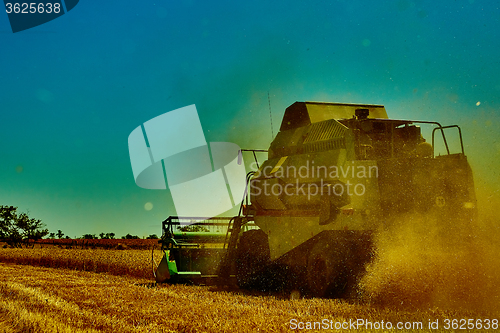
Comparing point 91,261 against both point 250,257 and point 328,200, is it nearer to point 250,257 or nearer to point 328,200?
point 250,257

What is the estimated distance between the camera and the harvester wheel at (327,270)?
23.3 feet

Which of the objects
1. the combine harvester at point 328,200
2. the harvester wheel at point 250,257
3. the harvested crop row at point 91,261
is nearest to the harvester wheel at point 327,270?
the combine harvester at point 328,200

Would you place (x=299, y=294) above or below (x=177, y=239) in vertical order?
below

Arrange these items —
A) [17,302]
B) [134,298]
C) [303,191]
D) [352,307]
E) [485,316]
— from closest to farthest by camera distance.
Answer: [485,316], [352,307], [17,302], [134,298], [303,191]

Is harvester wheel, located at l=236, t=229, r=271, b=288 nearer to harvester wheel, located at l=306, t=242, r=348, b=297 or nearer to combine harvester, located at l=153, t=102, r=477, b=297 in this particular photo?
combine harvester, located at l=153, t=102, r=477, b=297

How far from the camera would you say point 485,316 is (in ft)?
17.0

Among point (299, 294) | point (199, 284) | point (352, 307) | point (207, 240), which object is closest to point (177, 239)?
point (207, 240)

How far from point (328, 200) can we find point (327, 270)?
1129mm

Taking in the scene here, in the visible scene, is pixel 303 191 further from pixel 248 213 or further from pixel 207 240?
pixel 207 240

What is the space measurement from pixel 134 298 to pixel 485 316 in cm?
518

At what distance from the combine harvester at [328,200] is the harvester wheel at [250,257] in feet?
0.07

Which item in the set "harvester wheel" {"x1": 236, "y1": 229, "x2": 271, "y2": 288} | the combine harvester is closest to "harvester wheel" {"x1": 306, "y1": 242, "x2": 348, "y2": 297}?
the combine harvester

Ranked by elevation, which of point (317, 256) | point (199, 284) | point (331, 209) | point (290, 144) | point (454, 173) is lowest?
point (199, 284)

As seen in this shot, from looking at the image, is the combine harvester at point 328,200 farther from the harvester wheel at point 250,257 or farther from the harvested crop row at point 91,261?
the harvested crop row at point 91,261
